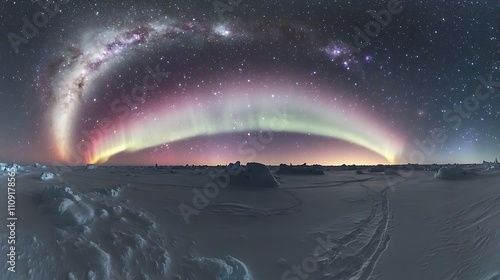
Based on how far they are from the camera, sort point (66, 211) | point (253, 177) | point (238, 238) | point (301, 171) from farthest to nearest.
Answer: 1. point (301, 171)
2. point (253, 177)
3. point (238, 238)
4. point (66, 211)

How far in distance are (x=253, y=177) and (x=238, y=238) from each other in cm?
571

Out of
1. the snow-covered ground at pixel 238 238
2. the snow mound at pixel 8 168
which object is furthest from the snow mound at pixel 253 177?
the snow mound at pixel 8 168

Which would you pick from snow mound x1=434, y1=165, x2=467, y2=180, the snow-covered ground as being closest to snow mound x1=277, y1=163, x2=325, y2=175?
snow mound x1=434, y1=165, x2=467, y2=180

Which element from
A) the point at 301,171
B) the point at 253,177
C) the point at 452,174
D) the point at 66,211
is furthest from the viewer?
the point at 301,171

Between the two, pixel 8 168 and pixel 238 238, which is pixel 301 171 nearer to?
pixel 238 238

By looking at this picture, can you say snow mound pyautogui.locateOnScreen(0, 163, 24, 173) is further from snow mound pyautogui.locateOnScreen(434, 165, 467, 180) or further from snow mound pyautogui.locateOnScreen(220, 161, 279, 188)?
snow mound pyautogui.locateOnScreen(434, 165, 467, 180)

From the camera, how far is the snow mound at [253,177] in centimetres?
1169

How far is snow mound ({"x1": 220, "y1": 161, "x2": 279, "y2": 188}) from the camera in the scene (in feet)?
38.3

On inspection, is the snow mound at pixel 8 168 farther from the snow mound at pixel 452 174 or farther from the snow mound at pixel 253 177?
the snow mound at pixel 452 174

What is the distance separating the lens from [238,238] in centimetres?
614

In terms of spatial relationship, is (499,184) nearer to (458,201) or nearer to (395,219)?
(458,201)

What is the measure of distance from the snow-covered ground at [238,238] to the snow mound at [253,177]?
2559 millimetres

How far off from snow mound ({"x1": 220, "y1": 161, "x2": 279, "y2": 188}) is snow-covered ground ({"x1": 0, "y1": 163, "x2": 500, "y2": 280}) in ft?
8.40

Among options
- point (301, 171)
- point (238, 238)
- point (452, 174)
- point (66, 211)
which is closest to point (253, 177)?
point (238, 238)
